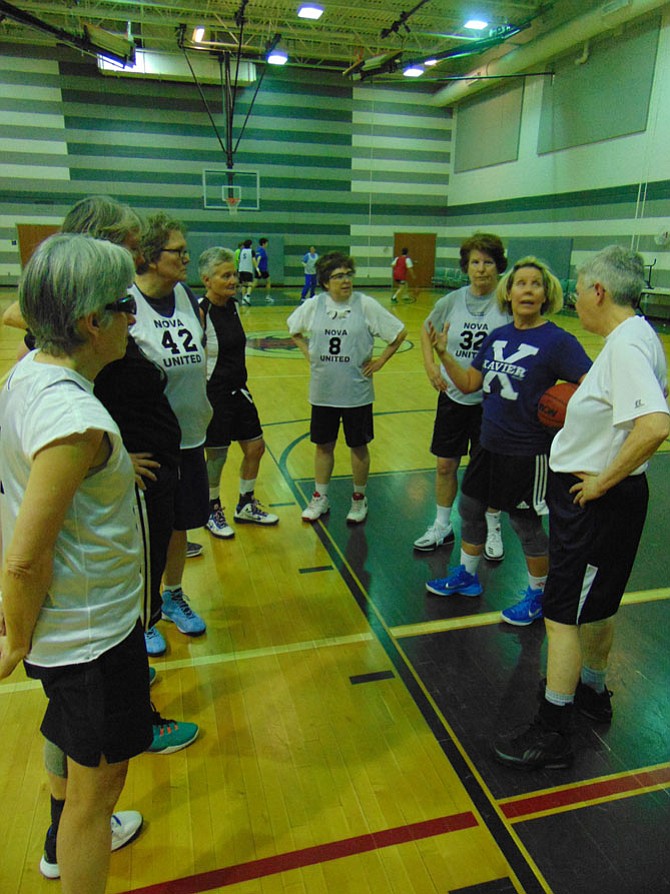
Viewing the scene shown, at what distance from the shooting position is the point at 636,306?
2111mm

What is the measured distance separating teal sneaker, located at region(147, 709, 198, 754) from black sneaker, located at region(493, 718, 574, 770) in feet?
3.90

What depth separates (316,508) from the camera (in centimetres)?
450

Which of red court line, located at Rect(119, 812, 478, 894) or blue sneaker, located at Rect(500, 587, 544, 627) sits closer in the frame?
red court line, located at Rect(119, 812, 478, 894)

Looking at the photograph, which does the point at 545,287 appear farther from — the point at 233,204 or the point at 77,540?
the point at 233,204

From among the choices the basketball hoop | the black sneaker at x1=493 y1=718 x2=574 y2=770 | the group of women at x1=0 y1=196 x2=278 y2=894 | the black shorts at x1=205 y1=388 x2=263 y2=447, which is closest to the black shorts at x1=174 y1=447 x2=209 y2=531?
the black shorts at x1=205 y1=388 x2=263 y2=447

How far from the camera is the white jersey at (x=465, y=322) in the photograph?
371 centimetres

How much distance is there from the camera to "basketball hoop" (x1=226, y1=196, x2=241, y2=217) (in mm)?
20562

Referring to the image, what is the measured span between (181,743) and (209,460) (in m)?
2.00

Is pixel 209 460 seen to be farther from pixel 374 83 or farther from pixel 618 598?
pixel 374 83

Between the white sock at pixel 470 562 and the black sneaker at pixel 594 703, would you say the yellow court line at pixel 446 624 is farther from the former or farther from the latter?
the black sneaker at pixel 594 703

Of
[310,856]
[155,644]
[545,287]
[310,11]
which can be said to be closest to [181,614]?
[155,644]

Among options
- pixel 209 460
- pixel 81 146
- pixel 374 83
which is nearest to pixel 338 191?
pixel 374 83

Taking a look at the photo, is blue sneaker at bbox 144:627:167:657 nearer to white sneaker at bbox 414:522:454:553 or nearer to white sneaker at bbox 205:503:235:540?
white sneaker at bbox 205:503:235:540

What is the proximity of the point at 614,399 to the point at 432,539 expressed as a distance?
220 cm
